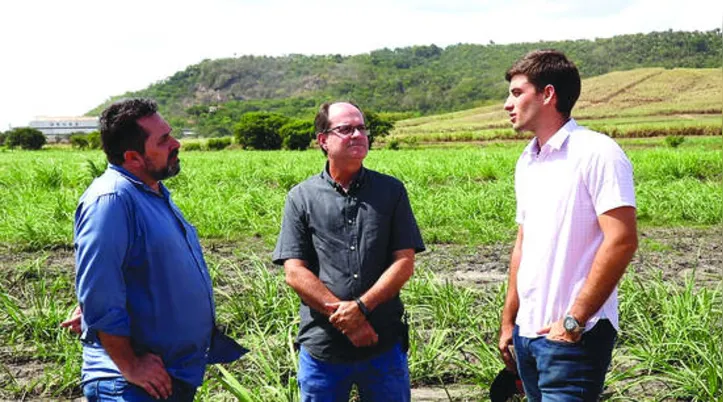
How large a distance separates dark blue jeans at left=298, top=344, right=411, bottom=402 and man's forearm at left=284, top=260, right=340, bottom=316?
0.78 ft

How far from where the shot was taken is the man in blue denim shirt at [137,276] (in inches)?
93.7

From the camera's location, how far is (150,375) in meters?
2.46

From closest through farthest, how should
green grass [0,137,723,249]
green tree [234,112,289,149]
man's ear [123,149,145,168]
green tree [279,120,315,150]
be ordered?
man's ear [123,149,145,168] < green grass [0,137,723,249] < green tree [279,120,315,150] < green tree [234,112,289,149]

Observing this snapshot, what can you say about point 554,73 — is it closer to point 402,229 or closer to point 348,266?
point 402,229

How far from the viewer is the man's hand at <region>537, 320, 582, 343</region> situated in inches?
97.6

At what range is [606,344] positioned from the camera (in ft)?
8.36

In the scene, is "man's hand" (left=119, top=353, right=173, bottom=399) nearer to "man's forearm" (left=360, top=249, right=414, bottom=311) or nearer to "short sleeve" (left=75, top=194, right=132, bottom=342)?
"short sleeve" (left=75, top=194, right=132, bottom=342)

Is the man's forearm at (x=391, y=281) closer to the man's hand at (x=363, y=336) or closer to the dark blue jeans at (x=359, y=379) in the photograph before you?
the man's hand at (x=363, y=336)

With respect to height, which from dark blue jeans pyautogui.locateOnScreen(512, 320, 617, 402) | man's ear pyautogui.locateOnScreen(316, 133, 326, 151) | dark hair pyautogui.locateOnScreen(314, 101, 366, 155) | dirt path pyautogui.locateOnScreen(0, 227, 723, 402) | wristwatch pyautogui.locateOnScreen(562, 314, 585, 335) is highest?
dark hair pyautogui.locateOnScreen(314, 101, 366, 155)

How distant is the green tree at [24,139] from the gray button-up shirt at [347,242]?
2572 inches

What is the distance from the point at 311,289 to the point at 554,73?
1250 millimetres

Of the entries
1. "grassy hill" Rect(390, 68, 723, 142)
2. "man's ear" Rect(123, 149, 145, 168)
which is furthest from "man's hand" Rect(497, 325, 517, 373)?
"grassy hill" Rect(390, 68, 723, 142)

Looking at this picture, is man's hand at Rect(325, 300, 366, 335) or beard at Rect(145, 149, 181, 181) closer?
beard at Rect(145, 149, 181, 181)

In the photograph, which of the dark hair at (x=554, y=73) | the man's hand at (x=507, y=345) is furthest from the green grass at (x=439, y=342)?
the dark hair at (x=554, y=73)
